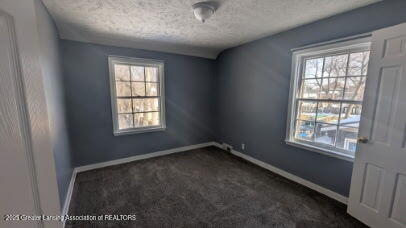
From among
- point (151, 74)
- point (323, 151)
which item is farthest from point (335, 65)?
point (151, 74)

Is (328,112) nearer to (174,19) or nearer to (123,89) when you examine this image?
(174,19)

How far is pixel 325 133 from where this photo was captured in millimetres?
2369

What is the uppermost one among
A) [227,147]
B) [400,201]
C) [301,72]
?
[301,72]

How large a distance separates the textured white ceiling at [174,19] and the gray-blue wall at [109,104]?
0.34 m

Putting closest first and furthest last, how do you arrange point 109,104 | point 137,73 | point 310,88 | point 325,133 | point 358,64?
point 358,64, point 325,133, point 310,88, point 109,104, point 137,73

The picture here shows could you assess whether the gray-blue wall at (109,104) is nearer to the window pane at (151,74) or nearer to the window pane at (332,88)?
the window pane at (151,74)

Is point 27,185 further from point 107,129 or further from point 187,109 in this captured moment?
point 187,109

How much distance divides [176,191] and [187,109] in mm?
2025

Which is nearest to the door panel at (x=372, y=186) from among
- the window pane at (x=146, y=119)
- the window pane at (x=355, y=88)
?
the window pane at (x=355, y=88)

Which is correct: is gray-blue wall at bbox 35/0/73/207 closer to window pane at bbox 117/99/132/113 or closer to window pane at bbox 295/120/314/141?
window pane at bbox 117/99/132/113

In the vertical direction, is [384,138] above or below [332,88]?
below

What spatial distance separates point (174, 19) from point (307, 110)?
2375mm

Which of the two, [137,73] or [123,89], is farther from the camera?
[137,73]

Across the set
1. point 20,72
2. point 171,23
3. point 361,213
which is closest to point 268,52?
point 171,23
